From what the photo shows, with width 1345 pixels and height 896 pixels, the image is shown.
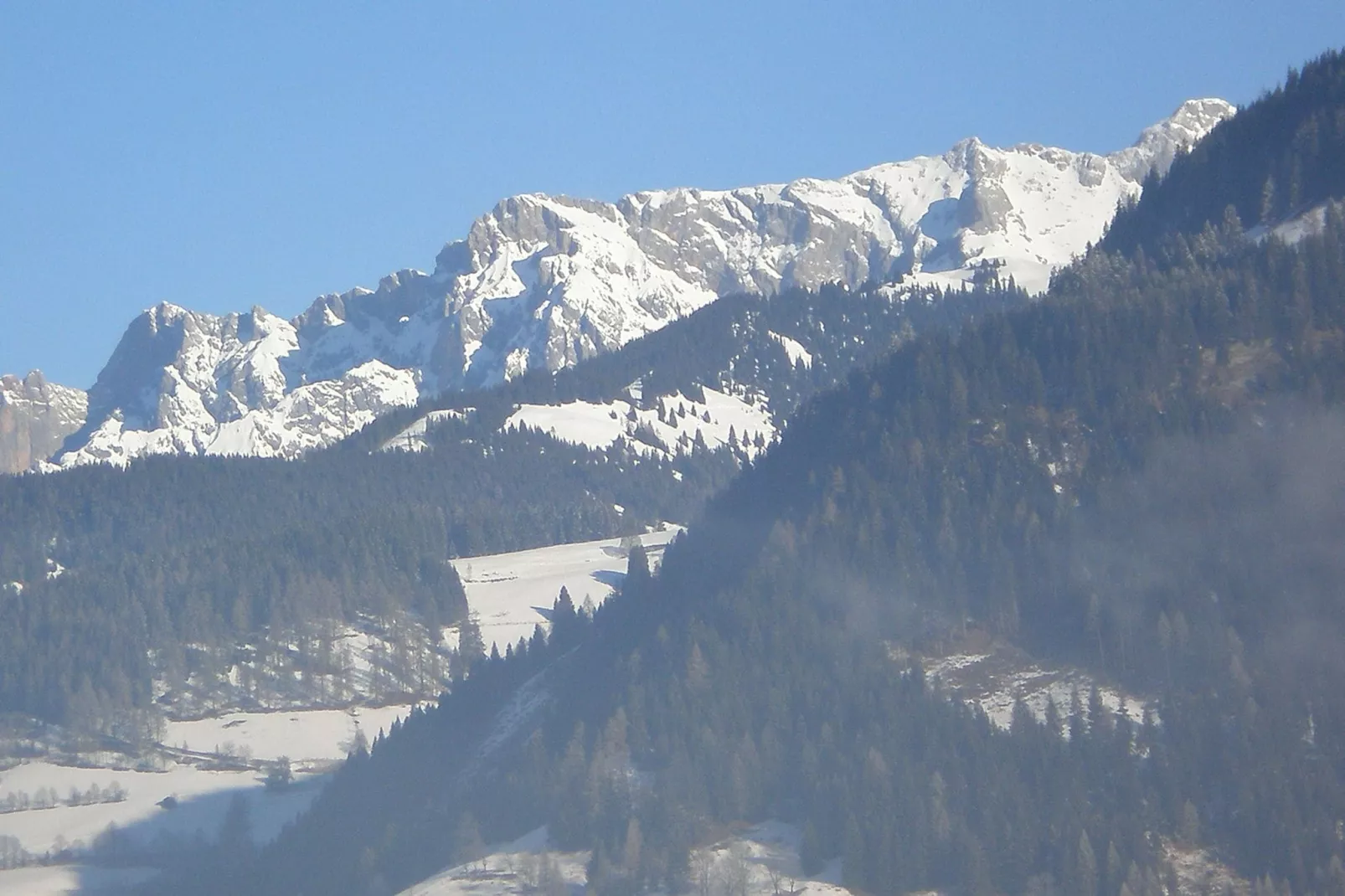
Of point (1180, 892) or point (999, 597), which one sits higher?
point (999, 597)

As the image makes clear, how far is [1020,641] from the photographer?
537 feet

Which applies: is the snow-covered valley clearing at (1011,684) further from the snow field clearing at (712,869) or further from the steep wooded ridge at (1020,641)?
the snow field clearing at (712,869)

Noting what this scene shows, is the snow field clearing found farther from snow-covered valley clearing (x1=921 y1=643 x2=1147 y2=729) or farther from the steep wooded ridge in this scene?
snow-covered valley clearing (x1=921 y1=643 x2=1147 y2=729)

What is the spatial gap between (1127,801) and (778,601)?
49.2m

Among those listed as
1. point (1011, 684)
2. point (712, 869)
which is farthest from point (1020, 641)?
point (712, 869)

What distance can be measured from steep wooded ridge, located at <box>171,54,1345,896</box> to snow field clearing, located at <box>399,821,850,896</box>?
5.58 ft

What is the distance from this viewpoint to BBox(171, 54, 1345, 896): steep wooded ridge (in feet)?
453

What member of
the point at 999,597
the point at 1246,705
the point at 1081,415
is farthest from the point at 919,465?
the point at 1246,705

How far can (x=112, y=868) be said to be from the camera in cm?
19888

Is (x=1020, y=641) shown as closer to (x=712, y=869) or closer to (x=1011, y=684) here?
(x=1011, y=684)

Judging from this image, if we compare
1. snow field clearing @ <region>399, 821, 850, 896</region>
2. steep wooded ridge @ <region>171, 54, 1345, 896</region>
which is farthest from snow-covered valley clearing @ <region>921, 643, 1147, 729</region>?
snow field clearing @ <region>399, 821, 850, 896</region>

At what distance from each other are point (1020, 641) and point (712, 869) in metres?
32.9

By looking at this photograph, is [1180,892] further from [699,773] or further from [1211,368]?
[1211,368]

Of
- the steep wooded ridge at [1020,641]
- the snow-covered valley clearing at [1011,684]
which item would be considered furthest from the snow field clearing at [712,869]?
the snow-covered valley clearing at [1011,684]
